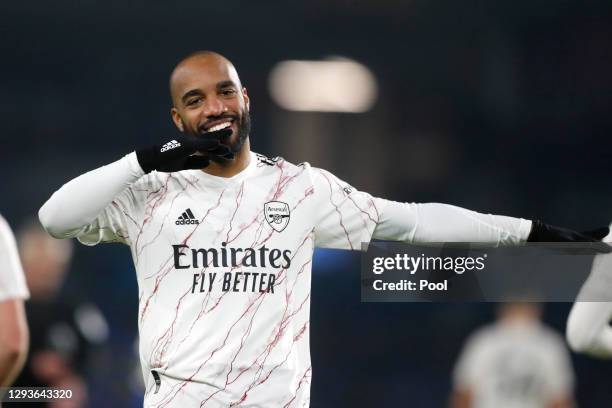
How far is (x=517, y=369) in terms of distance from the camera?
446 centimetres

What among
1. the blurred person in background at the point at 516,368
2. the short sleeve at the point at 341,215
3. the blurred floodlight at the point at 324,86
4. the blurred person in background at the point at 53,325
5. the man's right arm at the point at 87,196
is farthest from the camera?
the blurred floodlight at the point at 324,86

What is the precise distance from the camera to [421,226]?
9.50 ft

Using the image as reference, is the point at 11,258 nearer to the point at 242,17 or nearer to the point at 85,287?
the point at 85,287

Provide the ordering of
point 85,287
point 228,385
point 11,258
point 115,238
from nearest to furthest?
point 228,385 < point 115,238 < point 11,258 < point 85,287

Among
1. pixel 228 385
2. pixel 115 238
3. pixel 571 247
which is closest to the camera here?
pixel 228 385

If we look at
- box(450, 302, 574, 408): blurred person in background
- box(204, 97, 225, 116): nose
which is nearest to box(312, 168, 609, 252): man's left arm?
box(204, 97, 225, 116): nose

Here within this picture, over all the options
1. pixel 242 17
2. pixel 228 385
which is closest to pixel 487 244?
pixel 228 385

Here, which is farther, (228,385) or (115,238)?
(115,238)

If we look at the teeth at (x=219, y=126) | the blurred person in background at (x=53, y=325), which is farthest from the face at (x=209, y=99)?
the blurred person in background at (x=53, y=325)

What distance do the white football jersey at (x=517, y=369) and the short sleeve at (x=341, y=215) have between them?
1742 millimetres

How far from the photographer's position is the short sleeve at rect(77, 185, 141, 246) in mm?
2736

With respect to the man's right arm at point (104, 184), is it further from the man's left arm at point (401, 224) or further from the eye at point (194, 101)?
the man's left arm at point (401, 224)

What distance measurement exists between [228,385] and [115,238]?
1.52 feet

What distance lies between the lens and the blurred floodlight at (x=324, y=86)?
470 cm
